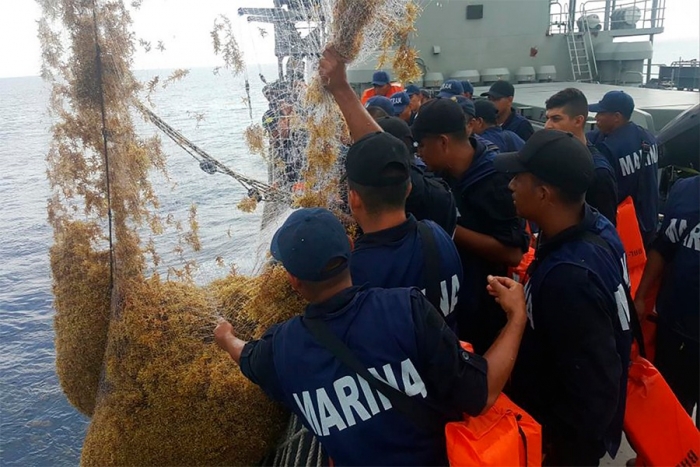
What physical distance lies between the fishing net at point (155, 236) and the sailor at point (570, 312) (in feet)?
3.08

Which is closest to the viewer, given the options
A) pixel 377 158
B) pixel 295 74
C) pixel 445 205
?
pixel 377 158

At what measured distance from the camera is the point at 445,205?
2430mm

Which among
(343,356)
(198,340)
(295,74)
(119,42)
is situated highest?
Answer: (119,42)

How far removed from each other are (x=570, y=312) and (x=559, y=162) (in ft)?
1.86

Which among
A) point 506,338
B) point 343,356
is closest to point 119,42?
point 343,356

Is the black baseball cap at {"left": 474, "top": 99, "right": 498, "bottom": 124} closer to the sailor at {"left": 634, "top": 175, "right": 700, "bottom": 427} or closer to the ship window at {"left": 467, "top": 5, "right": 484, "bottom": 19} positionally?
the sailor at {"left": 634, "top": 175, "right": 700, "bottom": 427}

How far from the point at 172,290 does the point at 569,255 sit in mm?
1937

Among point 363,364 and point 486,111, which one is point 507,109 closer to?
point 486,111

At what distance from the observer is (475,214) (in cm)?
274

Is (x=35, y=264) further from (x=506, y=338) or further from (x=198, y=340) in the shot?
(x=506, y=338)

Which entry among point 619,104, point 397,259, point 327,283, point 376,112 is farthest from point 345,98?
point 619,104

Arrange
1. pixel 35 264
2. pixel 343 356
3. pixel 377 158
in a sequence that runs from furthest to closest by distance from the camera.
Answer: pixel 35 264
pixel 377 158
pixel 343 356

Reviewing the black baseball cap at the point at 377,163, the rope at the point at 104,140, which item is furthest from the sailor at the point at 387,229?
the rope at the point at 104,140

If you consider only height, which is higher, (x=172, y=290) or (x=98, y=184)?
(x=98, y=184)
